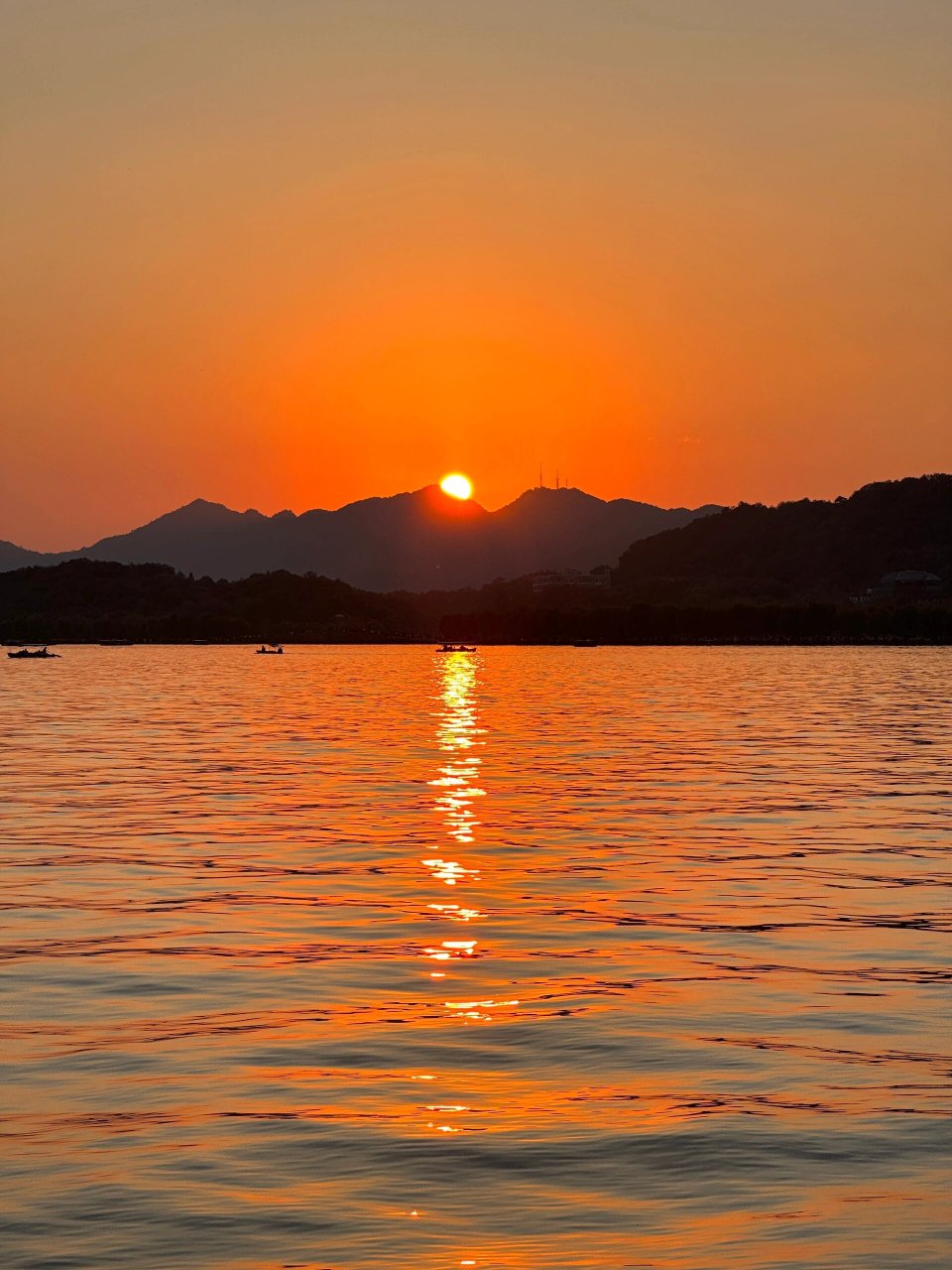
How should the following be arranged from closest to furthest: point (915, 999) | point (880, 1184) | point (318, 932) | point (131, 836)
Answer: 1. point (880, 1184)
2. point (915, 999)
3. point (318, 932)
4. point (131, 836)

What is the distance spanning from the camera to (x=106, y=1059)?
18.4m

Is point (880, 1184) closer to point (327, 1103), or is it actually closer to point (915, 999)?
point (327, 1103)

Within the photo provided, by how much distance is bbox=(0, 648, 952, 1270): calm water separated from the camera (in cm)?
1327

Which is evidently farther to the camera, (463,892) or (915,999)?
(463,892)

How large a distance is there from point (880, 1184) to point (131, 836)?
2746cm

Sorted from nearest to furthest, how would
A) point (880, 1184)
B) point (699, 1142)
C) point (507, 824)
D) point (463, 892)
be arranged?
point (880, 1184) < point (699, 1142) < point (463, 892) < point (507, 824)

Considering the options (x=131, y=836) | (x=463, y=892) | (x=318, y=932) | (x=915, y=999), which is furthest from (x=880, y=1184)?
(x=131, y=836)

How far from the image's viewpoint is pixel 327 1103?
54.4ft

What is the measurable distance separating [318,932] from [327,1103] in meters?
10.3

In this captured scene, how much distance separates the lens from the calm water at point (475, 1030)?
43.5 ft

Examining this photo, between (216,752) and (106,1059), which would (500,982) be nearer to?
(106,1059)

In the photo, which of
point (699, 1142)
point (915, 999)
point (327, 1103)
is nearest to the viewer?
point (699, 1142)

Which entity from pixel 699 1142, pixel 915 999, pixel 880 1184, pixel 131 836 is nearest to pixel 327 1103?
pixel 699 1142

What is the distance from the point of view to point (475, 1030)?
65.0 feet
